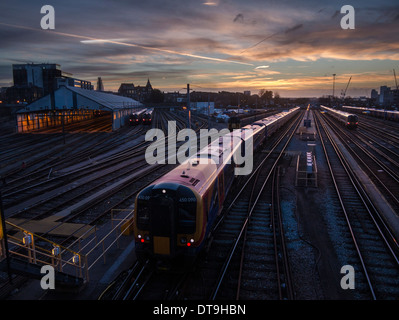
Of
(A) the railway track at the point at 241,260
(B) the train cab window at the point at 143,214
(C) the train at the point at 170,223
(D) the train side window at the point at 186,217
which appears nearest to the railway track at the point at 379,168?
(A) the railway track at the point at 241,260

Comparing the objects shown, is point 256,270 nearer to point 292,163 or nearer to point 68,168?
point 292,163

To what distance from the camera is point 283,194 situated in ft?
59.9

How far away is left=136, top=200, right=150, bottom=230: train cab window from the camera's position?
9.27m

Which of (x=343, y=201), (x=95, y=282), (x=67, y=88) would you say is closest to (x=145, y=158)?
(x=343, y=201)

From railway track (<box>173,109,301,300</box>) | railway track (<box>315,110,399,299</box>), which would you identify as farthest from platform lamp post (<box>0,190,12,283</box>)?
railway track (<box>315,110,399,299</box>)

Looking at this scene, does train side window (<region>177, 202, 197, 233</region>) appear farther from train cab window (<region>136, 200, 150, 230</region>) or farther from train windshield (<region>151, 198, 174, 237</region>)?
train cab window (<region>136, 200, 150, 230</region>)

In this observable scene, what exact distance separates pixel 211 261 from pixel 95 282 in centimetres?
398

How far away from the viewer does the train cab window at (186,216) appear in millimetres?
9148

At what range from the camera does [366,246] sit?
11812 millimetres

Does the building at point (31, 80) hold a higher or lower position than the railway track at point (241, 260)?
higher

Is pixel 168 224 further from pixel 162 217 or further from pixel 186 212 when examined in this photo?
pixel 186 212

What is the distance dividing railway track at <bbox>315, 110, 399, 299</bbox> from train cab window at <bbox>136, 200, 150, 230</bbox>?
6.71 metres

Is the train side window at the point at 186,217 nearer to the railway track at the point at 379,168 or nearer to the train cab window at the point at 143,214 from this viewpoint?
the train cab window at the point at 143,214

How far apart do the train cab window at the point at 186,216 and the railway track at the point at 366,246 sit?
17.6ft
